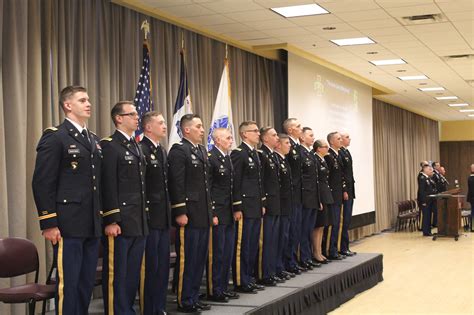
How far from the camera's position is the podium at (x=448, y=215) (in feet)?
45.6

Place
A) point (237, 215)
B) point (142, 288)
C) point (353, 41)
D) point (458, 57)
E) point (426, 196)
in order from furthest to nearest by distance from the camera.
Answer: point (426, 196) < point (458, 57) < point (353, 41) < point (237, 215) < point (142, 288)

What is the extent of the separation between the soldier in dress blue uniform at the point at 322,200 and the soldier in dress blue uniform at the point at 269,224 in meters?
1.18

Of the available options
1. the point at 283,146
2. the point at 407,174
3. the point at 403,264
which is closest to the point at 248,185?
the point at 283,146

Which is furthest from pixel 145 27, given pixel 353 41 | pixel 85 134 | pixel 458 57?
pixel 458 57

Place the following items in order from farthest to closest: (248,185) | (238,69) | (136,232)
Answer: (238,69) → (248,185) → (136,232)

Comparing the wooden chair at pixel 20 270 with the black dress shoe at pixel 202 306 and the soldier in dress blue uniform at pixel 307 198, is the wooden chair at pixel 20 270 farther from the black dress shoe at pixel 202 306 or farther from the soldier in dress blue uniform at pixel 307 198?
the soldier in dress blue uniform at pixel 307 198

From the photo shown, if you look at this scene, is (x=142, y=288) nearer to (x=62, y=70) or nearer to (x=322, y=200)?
(x=62, y=70)

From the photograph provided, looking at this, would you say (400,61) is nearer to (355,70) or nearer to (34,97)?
(355,70)

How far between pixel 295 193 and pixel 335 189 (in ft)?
3.36

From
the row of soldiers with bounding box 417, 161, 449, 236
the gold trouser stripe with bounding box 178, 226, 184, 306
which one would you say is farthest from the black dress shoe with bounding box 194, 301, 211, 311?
the row of soldiers with bounding box 417, 161, 449, 236

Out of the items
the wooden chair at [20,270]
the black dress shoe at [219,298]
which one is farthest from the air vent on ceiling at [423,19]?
the wooden chair at [20,270]

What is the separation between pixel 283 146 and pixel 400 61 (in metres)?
5.06

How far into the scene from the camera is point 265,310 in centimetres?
523

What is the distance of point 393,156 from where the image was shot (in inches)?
701
